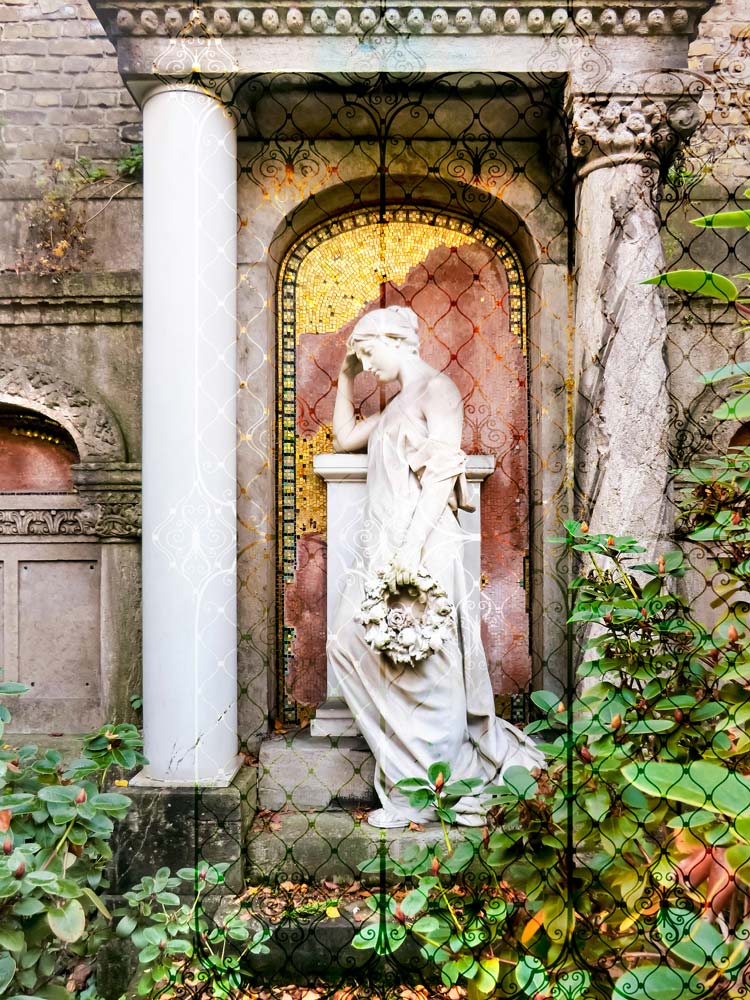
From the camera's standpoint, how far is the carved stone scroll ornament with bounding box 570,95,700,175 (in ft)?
11.0

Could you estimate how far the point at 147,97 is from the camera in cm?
341

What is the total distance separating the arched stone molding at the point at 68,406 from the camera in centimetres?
412

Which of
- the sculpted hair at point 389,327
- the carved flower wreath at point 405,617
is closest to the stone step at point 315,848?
the carved flower wreath at point 405,617

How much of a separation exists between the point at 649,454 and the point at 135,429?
2467mm

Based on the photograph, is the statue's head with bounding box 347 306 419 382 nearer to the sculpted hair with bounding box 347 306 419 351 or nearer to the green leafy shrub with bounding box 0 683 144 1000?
the sculpted hair with bounding box 347 306 419 351

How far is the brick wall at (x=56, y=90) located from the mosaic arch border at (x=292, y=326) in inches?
44.3

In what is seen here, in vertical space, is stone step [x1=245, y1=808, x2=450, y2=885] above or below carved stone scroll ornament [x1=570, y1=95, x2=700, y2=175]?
below

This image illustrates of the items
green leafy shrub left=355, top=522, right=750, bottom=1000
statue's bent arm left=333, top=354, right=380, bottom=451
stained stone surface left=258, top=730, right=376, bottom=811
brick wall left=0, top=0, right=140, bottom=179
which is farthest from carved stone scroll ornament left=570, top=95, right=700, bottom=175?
stained stone surface left=258, top=730, right=376, bottom=811

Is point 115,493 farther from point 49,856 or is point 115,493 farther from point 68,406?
point 49,856

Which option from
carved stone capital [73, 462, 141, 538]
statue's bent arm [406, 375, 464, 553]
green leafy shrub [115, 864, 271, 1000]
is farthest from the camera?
carved stone capital [73, 462, 141, 538]

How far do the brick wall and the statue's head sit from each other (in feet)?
5.74

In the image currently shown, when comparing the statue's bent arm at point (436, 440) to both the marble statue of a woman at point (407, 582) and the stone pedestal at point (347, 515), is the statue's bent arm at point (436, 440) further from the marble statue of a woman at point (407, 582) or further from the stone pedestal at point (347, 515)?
the stone pedestal at point (347, 515)

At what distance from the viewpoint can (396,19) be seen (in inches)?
133

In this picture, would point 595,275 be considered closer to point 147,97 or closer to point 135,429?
point 147,97
